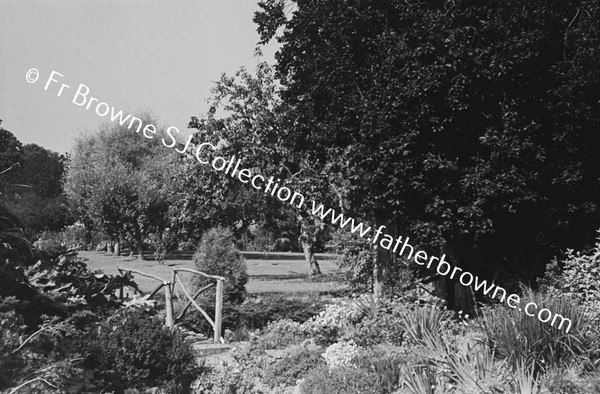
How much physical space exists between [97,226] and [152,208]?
8.34 feet

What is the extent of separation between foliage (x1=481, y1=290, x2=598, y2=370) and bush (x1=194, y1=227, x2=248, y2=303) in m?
7.13

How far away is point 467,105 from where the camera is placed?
29.5 ft

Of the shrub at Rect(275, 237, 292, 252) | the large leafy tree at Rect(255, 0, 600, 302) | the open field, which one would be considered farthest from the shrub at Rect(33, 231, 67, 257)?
the shrub at Rect(275, 237, 292, 252)

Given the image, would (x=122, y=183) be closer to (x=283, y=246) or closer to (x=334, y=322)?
(x=334, y=322)

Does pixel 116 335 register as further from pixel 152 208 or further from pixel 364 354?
pixel 152 208

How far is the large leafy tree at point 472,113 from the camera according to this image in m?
8.93

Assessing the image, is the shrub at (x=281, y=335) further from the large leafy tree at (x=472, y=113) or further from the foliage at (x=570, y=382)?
the foliage at (x=570, y=382)

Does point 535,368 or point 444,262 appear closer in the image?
point 535,368

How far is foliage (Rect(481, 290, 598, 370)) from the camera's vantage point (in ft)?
19.5

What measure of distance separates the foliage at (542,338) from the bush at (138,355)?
9.98ft

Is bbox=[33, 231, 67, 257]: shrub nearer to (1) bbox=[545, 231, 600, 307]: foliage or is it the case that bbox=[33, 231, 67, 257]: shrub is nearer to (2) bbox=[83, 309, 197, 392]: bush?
(2) bbox=[83, 309, 197, 392]: bush

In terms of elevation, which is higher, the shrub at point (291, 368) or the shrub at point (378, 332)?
the shrub at point (378, 332)

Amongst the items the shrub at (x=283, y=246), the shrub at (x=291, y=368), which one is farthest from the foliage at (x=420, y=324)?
the shrub at (x=283, y=246)

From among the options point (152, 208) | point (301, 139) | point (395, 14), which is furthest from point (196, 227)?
point (395, 14)
